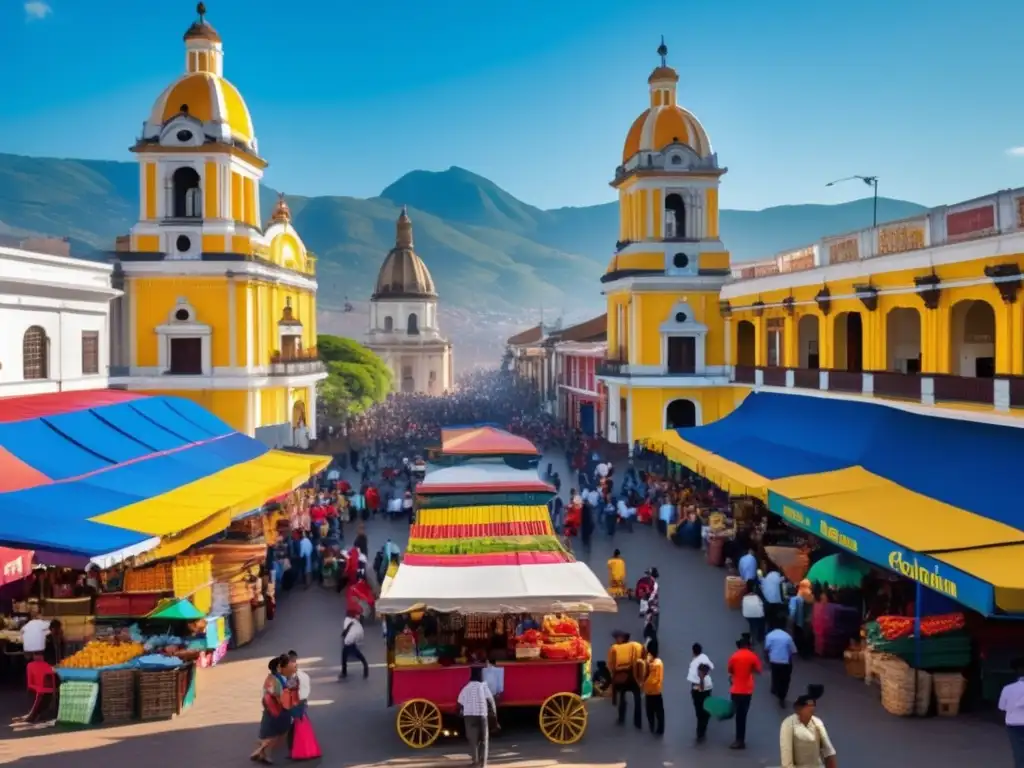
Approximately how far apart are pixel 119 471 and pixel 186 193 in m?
17.9

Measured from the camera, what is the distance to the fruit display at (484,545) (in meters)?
13.1

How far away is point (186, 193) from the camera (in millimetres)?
33031

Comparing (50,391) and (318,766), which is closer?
(318,766)

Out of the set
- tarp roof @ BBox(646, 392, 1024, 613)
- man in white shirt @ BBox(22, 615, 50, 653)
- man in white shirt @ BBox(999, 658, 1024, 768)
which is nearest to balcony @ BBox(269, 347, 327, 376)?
tarp roof @ BBox(646, 392, 1024, 613)

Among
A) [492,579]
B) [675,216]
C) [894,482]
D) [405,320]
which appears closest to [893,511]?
[894,482]

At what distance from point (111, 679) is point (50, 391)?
12899 mm

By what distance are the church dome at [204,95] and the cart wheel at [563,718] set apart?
2527 centimetres

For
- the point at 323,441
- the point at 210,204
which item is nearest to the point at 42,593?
the point at 210,204

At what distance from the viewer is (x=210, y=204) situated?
31969 millimetres

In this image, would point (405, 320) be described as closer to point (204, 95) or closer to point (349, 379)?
point (349, 379)

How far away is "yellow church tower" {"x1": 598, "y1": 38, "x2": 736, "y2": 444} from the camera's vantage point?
3394 cm

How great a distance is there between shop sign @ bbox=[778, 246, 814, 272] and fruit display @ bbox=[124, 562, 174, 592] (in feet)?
54.8

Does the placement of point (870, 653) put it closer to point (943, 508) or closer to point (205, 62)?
point (943, 508)

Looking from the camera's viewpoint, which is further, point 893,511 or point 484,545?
point 893,511
